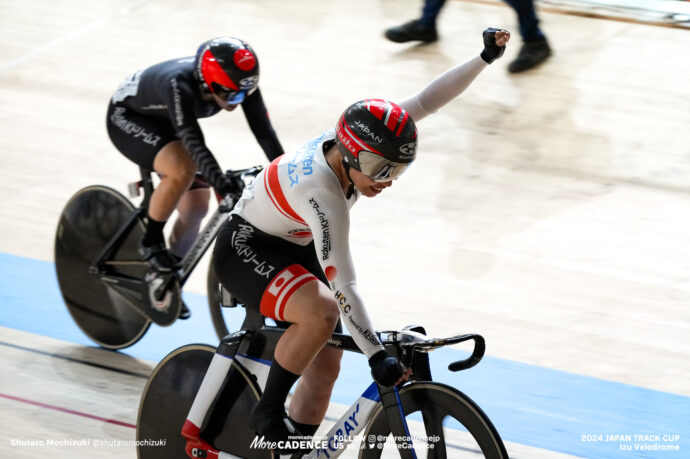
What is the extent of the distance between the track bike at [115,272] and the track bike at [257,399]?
35.7 inches

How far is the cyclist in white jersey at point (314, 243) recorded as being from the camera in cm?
267

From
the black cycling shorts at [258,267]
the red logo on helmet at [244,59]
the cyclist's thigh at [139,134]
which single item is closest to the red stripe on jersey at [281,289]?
the black cycling shorts at [258,267]

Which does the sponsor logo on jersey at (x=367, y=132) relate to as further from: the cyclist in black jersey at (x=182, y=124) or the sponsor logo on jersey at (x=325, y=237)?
the cyclist in black jersey at (x=182, y=124)

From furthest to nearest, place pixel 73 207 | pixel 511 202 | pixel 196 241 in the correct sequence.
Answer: pixel 511 202, pixel 73 207, pixel 196 241

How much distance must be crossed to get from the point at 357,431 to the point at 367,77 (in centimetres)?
479

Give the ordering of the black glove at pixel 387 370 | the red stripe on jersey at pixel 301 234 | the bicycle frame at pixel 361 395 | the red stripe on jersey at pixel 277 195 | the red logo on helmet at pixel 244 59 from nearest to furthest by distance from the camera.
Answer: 1. the black glove at pixel 387 370
2. the bicycle frame at pixel 361 395
3. the red stripe on jersey at pixel 277 195
4. the red stripe on jersey at pixel 301 234
5. the red logo on helmet at pixel 244 59

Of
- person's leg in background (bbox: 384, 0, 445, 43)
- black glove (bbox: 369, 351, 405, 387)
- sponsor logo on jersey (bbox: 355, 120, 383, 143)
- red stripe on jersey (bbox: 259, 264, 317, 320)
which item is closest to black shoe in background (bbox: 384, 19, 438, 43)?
person's leg in background (bbox: 384, 0, 445, 43)

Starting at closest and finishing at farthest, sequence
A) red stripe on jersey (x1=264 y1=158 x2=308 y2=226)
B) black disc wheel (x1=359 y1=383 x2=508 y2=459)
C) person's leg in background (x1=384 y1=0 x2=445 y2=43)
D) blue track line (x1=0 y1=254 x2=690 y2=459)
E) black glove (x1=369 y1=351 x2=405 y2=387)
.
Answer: black glove (x1=369 y1=351 x2=405 y2=387)
black disc wheel (x1=359 y1=383 x2=508 y2=459)
red stripe on jersey (x1=264 y1=158 x2=308 y2=226)
blue track line (x1=0 y1=254 x2=690 y2=459)
person's leg in background (x1=384 y1=0 x2=445 y2=43)

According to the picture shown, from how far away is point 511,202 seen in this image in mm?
5812

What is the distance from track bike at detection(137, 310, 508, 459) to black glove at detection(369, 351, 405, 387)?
0.54 ft

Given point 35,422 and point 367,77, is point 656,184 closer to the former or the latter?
point 367,77

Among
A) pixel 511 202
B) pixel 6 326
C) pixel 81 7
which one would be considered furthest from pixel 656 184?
pixel 81 7

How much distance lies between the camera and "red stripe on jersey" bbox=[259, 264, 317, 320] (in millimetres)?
2922

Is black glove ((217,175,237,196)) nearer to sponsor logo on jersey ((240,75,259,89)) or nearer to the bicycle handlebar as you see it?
sponsor logo on jersey ((240,75,259,89))
